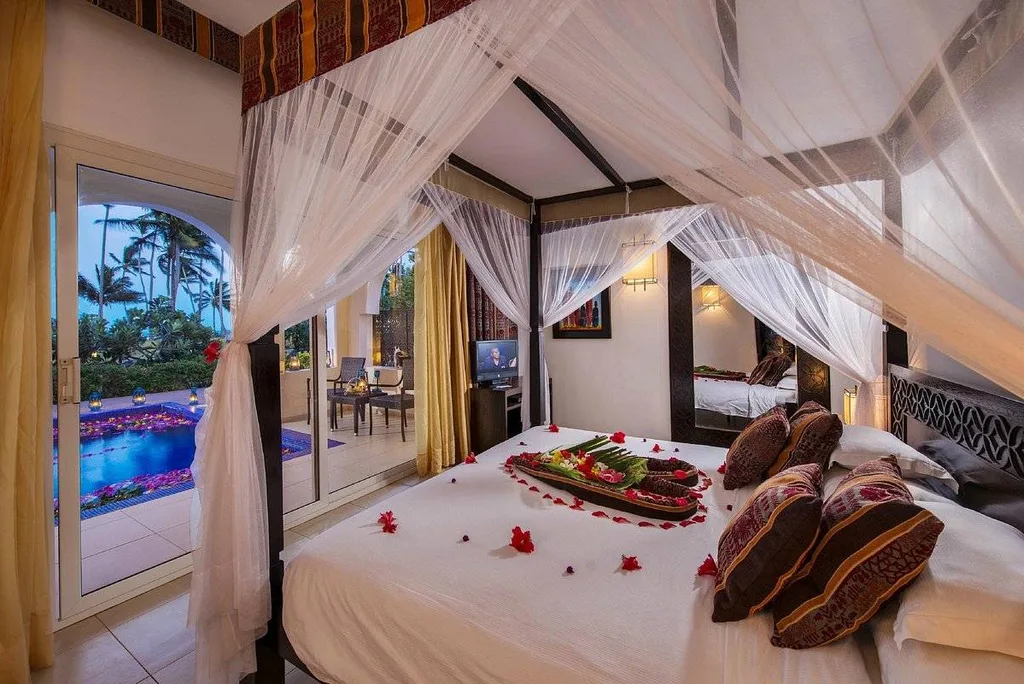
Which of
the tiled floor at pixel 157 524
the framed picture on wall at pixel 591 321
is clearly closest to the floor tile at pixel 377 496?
the tiled floor at pixel 157 524

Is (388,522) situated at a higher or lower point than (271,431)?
lower

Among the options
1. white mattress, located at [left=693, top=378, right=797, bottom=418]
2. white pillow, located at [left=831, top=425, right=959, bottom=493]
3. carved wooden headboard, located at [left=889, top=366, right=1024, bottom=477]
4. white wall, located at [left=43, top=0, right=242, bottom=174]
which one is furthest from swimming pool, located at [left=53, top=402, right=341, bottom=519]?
white mattress, located at [left=693, top=378, right=797, bottom=418]

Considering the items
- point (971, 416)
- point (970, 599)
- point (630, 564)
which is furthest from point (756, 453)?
point (970, 599)

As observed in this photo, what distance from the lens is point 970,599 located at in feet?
2.92

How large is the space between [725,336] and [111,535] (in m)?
4.41

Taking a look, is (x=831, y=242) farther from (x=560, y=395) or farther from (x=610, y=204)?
(x=560, y=395)

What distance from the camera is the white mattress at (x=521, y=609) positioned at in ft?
3.30

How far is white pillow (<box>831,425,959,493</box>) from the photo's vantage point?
5.10 feet

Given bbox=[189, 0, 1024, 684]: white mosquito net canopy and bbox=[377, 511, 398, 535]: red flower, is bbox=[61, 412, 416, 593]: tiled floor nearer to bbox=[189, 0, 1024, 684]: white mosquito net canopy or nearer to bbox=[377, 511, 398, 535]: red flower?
bbox=[189, 0, 1024, 684]: white mosquito net canopy

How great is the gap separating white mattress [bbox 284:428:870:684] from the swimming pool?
1.57 meters

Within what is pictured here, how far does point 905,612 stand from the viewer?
0.93 m

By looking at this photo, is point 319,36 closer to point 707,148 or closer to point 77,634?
point 707,148

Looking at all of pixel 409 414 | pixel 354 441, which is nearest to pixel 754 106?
pixel 354 441

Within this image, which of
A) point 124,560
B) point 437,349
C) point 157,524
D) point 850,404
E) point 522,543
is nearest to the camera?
Answer: point 522,543
